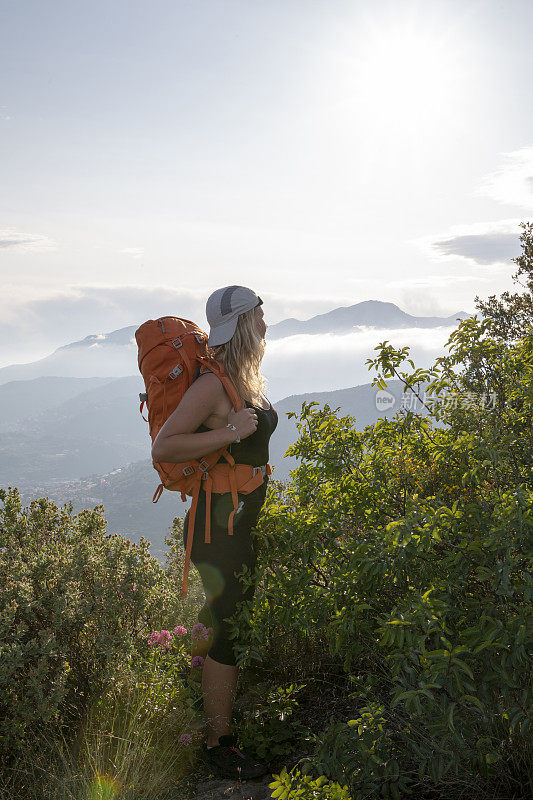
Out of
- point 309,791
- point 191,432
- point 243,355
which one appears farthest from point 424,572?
point 243,355

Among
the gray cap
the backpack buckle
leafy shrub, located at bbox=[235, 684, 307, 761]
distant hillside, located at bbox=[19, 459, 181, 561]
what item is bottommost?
distant hillside, located at bbox=[19, 459, 181, 561]

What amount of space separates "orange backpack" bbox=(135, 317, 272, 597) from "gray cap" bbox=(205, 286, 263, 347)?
0.38 ft

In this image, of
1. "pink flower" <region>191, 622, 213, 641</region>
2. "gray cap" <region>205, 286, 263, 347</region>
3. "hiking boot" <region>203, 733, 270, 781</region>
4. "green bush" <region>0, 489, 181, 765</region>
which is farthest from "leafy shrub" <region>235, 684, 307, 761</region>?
"gray cap" <region>205, 286, 263, 347</region>

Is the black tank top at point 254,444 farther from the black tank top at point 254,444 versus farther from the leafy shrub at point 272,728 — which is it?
the leafy shrub at point 272,728

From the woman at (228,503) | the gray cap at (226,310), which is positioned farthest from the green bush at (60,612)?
the gray cap at (226,310)

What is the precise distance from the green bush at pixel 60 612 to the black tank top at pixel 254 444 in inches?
55.3

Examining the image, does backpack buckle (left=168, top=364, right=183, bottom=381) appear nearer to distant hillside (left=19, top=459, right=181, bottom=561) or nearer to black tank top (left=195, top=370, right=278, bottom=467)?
black tank top (left=195, top=370, right=278, bottom=467)

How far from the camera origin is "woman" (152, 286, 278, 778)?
2789 mm

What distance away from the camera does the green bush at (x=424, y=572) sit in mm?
1819

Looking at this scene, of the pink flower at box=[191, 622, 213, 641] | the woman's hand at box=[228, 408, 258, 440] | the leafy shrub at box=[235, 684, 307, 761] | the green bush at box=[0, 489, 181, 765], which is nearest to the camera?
the woman's hand at box=[228, 408, 258, 440]

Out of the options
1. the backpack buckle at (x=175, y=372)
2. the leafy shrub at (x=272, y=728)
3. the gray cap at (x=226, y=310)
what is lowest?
the leafy shrub at (x=272, y=728)

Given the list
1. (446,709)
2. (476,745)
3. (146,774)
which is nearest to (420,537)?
(446,709)

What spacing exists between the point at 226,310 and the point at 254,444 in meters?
0.72

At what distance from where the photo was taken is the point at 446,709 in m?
1.80
